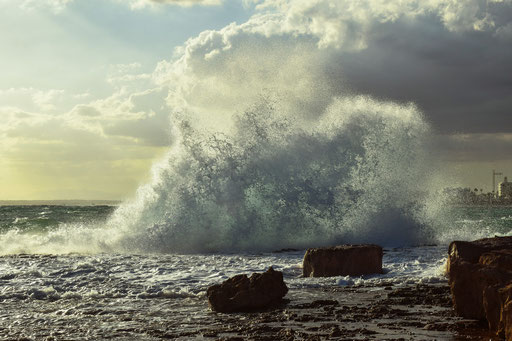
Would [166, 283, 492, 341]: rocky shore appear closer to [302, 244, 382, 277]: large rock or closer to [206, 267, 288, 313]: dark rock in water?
[206, 267, 288, 313]: dark rock in water

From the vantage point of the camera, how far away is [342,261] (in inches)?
368

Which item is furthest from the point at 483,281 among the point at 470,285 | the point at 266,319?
the point at 266,319

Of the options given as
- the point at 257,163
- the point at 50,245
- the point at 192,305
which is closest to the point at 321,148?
the point at 257,163

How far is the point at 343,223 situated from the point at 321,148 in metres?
3.01

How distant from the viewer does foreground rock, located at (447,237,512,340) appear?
16.6 feet

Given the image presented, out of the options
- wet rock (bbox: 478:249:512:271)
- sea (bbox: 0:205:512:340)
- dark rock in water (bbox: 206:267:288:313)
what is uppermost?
wet rock (bbox: 478:249:512:271)

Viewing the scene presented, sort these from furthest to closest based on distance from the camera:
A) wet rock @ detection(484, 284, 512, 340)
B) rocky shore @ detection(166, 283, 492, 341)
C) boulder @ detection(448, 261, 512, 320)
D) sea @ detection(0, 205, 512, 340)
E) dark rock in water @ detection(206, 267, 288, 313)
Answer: dark rock in water @ detection(206, 267, 288, 313)
sea @ detection(0, 205, 512, 340)
boulder @ detection(448, 261, 512, 320)
rocky shore @ detection(166, 283, 492, 341)
wet rock @ detection(484, 284, 512, 340)

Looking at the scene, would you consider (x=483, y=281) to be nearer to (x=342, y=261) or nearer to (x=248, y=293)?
(x=248, y=293)

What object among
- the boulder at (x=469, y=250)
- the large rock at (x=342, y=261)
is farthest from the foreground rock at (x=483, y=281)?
the large rock at (x=342, y=261)

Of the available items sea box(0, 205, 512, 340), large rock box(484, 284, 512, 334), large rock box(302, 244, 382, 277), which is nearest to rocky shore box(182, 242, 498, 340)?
large rock box(484, 284, 512, 334)

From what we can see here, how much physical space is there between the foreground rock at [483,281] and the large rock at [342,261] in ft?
9.81

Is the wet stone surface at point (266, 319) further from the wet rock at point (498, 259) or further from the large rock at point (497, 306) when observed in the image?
the wet rock at point (498, 259)

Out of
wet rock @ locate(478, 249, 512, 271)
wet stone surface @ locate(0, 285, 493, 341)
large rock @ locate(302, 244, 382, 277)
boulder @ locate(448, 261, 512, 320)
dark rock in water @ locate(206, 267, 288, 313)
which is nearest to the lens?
wet stone surface @ locate(0, 285, 493, 341)

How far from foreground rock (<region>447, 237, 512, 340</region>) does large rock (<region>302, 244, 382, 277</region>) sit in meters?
2.99
